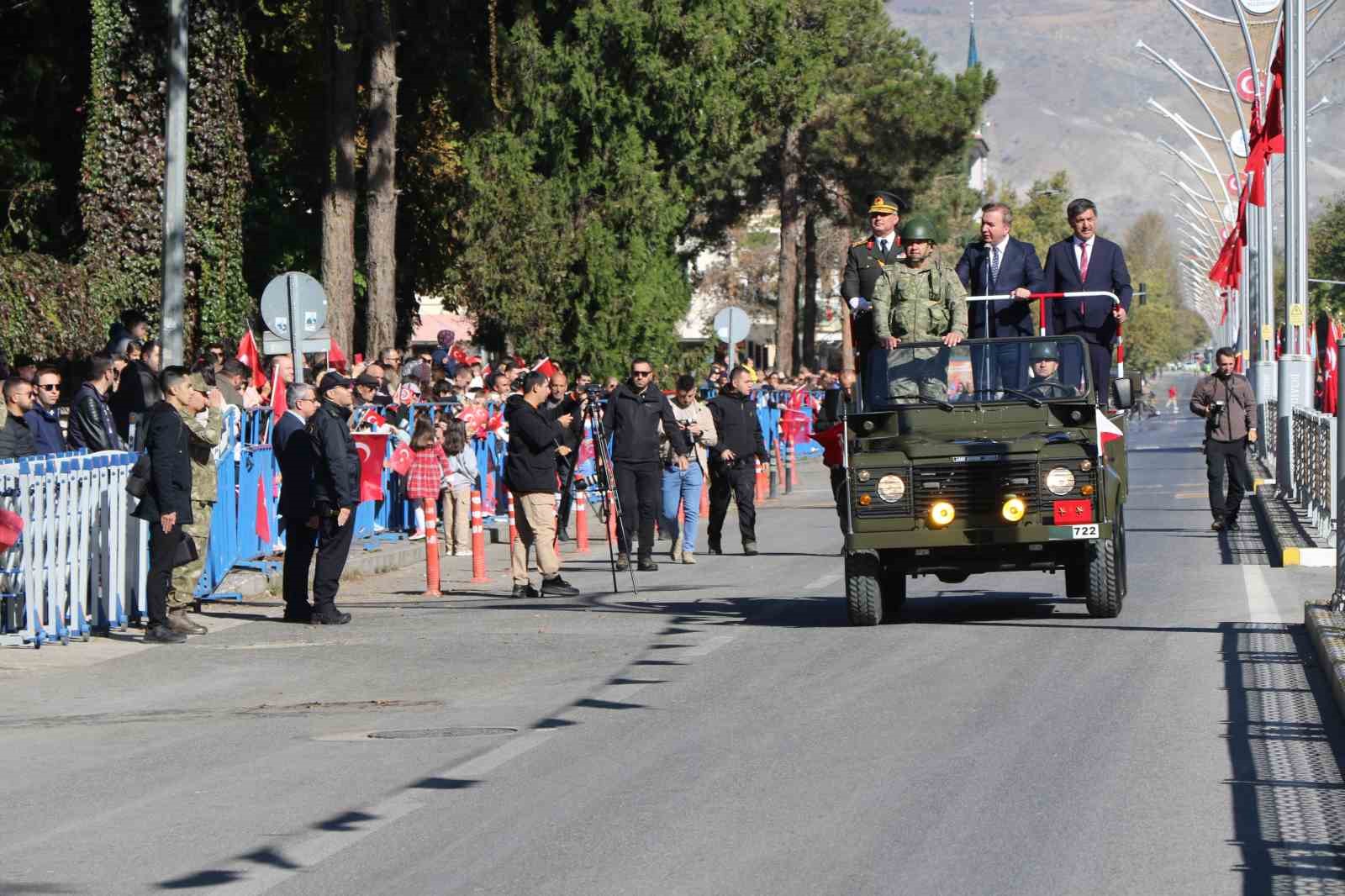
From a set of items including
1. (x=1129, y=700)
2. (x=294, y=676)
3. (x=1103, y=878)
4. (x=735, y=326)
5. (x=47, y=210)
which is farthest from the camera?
(x=735, y=326)

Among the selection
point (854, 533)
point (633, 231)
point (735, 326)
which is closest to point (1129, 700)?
point (854, 533)

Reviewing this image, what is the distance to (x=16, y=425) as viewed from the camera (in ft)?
51.0

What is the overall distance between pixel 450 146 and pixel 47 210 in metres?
9.10

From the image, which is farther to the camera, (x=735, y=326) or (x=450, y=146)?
(x=450, y=146)

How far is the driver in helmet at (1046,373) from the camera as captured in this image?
590 inches

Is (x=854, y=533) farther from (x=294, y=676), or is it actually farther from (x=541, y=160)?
(x=541, y=160)

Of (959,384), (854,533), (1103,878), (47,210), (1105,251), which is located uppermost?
(47,210)

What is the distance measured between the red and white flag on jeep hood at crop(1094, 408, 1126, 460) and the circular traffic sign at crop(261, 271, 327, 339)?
944cm

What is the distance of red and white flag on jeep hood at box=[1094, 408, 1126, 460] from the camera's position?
569 inches

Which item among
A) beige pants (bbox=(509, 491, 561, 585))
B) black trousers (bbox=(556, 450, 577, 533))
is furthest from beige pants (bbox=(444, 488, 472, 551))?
beige pants (bbox=(509, 491, 561, 585))

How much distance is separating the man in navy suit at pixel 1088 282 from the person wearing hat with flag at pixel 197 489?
6152mm

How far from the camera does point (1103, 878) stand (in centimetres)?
695

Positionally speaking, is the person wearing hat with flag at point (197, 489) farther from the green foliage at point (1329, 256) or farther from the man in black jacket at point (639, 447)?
the green foliage at point (1329, 256)

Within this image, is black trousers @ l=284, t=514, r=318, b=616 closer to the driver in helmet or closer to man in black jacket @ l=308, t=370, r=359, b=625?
man in black jacket @ l=308, t=370, r=359, b=625
